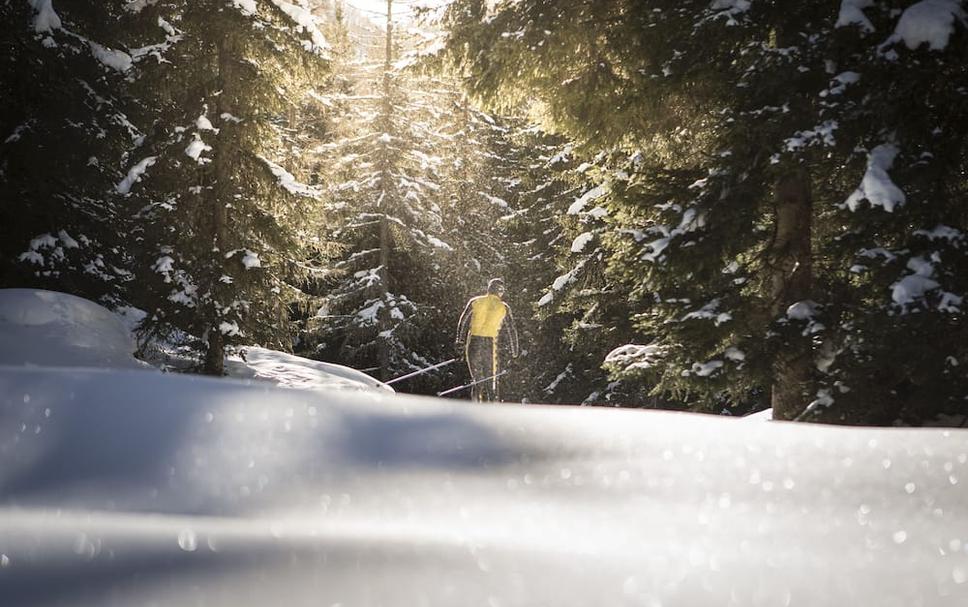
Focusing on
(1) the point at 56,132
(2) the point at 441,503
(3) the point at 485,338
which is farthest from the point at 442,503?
(1) the point at 56,132

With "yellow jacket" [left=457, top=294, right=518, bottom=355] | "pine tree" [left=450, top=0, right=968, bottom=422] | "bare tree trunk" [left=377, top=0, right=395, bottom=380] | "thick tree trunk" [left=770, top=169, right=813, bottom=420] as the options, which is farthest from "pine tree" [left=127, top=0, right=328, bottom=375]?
"bare tree trunk" [left=377, top=0, right=395, bottom=380]

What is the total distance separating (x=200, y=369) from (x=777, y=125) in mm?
8499

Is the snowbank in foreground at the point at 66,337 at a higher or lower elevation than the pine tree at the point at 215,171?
lower

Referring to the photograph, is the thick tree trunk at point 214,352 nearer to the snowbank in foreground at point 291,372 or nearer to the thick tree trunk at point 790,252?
the snowbank in foreground at point 291,372

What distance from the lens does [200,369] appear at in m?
10.9

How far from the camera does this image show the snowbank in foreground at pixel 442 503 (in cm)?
65

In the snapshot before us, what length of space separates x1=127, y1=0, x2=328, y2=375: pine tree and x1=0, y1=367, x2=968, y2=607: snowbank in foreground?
391 inches

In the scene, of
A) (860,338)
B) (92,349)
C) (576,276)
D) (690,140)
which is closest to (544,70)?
(690,140)

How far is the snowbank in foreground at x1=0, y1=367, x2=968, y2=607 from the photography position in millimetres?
646

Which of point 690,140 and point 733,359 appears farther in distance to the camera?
point 690,140

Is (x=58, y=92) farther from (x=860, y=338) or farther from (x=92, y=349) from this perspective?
(x=860, y=338)

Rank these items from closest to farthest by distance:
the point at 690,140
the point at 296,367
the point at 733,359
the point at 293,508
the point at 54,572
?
the point at 54,572, the point at 293,508, the point at 733,359, the point at 690,140, the point at 296,367

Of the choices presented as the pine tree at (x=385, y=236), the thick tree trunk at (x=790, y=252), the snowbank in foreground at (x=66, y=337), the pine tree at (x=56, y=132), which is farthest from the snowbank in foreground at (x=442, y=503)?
the pine tree at (x=385, y=236)

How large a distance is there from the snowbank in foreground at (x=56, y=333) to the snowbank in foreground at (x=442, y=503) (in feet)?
25.9
